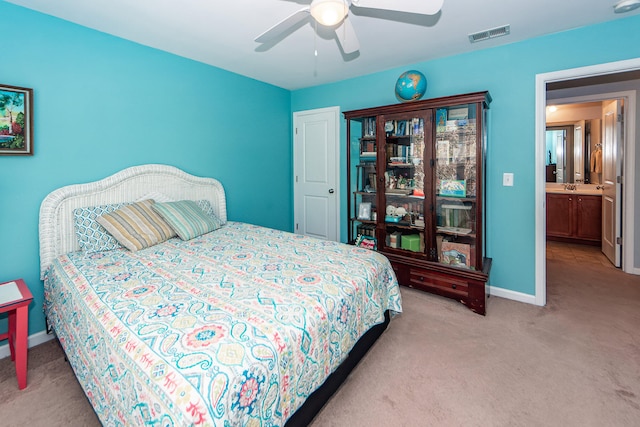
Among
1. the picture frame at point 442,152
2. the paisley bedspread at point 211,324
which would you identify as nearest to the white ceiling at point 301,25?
the picture frame at point 442,152

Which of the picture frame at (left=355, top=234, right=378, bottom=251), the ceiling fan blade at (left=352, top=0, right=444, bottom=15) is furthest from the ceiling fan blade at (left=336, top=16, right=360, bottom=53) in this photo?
the picture frame at (left=355, top=234, right=378, bottom=251)

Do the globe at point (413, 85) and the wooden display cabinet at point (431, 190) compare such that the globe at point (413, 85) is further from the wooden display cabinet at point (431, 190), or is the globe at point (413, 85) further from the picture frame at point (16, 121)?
the picture frame at point (16, 121)

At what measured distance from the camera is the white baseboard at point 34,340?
2.27 m

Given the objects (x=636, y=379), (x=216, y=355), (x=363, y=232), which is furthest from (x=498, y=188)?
(x=216, y=355)

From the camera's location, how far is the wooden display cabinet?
285 cm

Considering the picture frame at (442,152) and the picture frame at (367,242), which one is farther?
the picture frame at (367,242)

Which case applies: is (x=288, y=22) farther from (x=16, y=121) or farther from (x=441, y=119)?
(x=16, y=121)

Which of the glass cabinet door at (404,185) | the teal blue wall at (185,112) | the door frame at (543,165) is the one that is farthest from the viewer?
the glass cabinet door at (404,185)

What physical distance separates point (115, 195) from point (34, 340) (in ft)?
4.04

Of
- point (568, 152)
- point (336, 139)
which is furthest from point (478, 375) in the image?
point (568, 152)

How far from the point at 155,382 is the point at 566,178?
6664mm

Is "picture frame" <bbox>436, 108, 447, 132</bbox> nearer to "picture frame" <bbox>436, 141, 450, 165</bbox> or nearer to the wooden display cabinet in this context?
the wooden display cabinet

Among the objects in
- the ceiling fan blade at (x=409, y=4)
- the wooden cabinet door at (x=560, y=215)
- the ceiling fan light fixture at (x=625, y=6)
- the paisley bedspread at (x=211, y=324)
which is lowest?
the paisley bedspread at (x=211, y=324)

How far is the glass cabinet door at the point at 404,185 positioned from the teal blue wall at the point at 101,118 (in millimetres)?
1777
